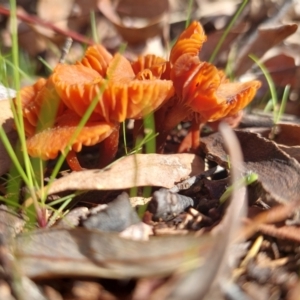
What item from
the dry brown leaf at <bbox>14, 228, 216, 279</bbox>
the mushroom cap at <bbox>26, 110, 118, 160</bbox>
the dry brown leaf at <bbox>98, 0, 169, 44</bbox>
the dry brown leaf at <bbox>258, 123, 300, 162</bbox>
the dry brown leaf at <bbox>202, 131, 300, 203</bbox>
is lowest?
the dry brown leaf at <bbox>258, 123, 300, 162</bbox>

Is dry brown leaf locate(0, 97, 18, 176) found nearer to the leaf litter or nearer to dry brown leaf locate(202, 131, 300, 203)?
the leaf litter

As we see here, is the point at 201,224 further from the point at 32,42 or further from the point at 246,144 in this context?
the point at 32,42

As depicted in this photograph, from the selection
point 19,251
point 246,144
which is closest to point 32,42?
point 246,144

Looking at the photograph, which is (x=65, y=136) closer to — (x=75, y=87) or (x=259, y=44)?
(x=75, y=87)

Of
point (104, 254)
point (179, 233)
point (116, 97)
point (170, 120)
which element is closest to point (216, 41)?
point (170, 120)

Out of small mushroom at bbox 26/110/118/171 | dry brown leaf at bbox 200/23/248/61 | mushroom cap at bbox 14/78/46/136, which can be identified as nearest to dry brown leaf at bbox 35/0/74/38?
dry brown leaf at bbox 200/23/248/61

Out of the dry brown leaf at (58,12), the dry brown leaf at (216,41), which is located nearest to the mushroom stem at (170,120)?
the dry brown leaf at (216,41)
